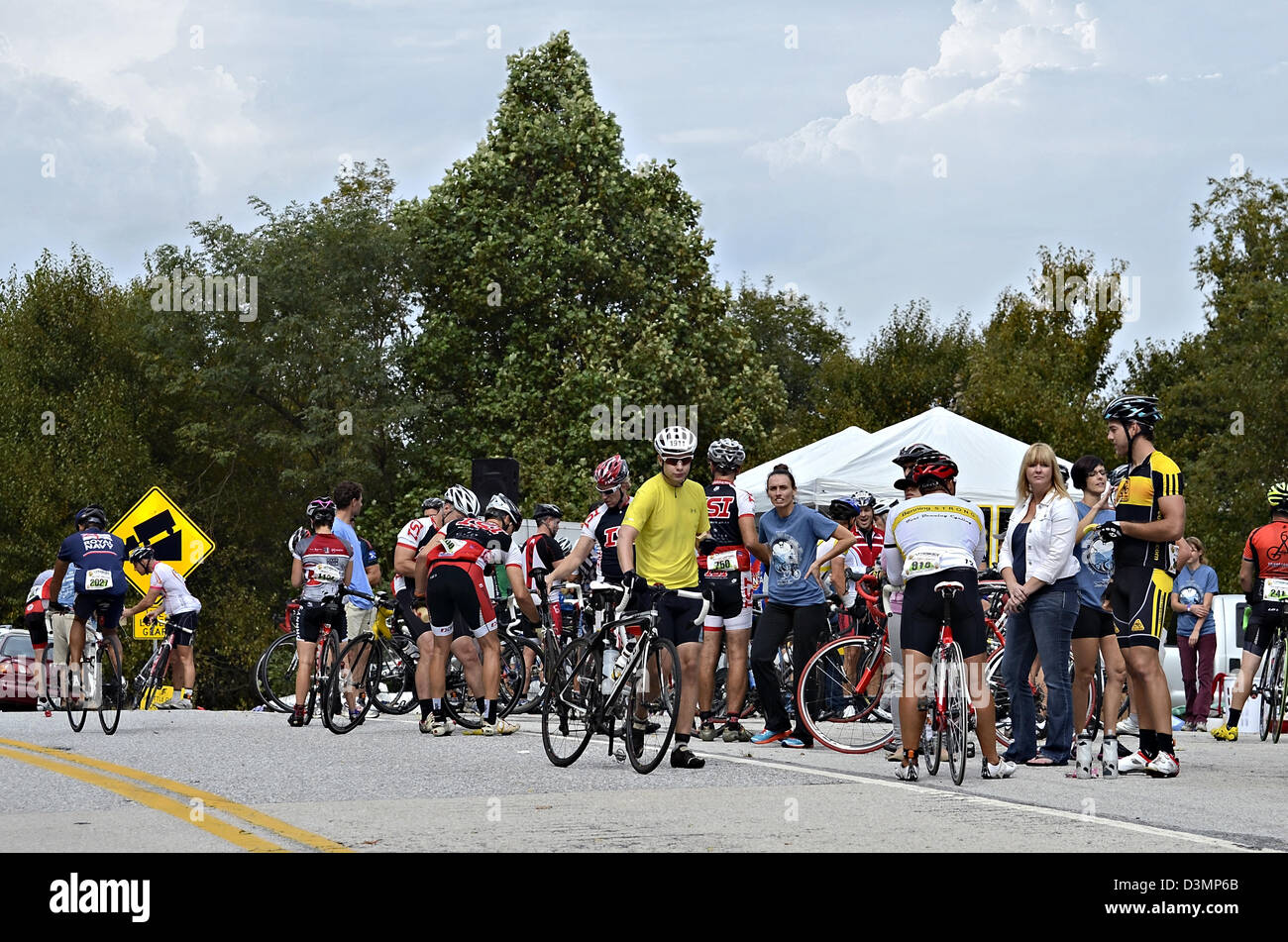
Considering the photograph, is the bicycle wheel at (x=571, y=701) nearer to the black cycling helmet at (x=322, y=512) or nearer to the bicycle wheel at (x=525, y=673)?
the black cycling helmet at (x=322, y=512)

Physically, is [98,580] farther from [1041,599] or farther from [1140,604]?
[1140,604]

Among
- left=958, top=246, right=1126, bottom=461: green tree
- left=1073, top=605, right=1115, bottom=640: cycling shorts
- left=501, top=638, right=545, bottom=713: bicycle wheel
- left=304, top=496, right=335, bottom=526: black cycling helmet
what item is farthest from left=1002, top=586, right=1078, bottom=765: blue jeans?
left=958, top=246, right=1126, bottom=461: green tree

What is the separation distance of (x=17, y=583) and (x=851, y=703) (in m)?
39.8

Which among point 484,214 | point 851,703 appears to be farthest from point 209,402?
point 851,703

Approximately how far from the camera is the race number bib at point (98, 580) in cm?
1528

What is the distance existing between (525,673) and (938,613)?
273 inches

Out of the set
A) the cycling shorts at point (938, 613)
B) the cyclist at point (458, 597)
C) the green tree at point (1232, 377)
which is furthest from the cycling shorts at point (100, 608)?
the green tree at point (1232, 377)

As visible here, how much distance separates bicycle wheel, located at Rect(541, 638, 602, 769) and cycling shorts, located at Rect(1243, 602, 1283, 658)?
687 cm

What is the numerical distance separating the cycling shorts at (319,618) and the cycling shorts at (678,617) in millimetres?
4316

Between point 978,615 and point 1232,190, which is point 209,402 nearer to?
point 1232,190

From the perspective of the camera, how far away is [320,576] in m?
14.6

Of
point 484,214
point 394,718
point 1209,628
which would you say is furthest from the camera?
point 484,214

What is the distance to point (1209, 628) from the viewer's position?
18281mm

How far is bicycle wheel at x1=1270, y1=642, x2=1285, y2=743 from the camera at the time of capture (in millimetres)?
15195
